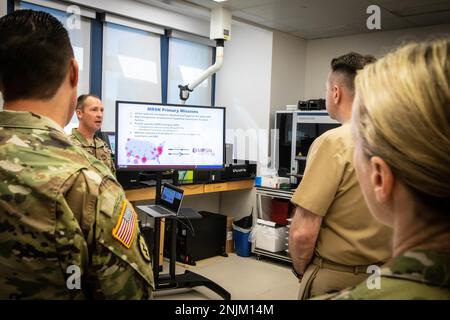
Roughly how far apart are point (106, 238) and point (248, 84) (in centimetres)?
A: 427

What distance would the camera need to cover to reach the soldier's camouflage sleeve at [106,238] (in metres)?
0.88

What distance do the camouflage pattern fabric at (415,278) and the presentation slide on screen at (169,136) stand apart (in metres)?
2.23

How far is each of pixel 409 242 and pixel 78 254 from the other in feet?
2.13

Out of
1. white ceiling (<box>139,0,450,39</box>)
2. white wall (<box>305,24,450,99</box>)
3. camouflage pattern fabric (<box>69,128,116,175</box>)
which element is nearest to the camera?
camouflage pattern fabric (<box>69,128,116,175</box>)

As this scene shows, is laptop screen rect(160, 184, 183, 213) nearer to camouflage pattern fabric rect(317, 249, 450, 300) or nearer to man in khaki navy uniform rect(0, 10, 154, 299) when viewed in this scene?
man in khaki navy uniform rect(0, 10, 154, 299)

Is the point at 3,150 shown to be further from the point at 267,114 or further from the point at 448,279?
the point at 267,114

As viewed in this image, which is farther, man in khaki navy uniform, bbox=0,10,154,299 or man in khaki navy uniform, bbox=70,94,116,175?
man in khaki navy uniform, bbox=70,94,116,175

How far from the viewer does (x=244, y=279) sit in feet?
12.2

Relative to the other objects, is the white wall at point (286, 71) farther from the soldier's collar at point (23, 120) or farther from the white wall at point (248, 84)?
the soldier's collar at point (23, 120)

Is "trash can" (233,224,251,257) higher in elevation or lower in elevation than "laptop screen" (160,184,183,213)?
lower

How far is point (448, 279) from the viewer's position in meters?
0.55

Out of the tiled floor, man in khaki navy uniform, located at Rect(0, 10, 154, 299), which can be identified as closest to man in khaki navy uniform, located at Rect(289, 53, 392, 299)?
man in khaki navy uniform, located at Rect(0, 10, 154, 299)

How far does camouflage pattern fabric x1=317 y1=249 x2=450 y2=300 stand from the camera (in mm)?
551
